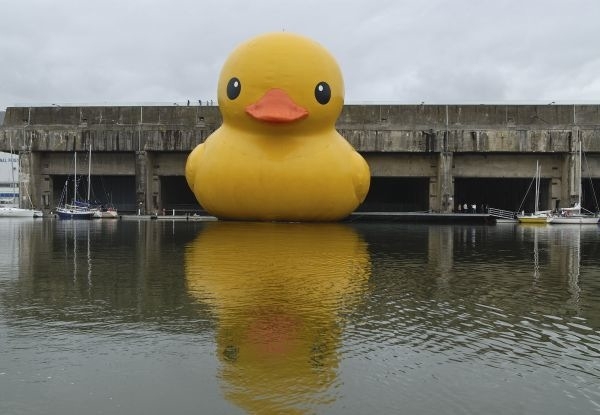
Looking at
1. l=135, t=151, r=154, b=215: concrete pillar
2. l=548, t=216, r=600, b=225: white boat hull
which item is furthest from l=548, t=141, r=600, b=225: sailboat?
l=135, t=151, r=154, b=215: concrete pillar

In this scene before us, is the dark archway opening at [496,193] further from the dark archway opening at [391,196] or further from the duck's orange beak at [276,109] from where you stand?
the duck's orange beak at [276,109]

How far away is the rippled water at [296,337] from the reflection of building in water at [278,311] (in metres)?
0.02

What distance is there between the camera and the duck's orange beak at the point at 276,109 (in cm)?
1825

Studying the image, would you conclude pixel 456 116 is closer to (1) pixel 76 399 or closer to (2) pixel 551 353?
(2) pixel 551 353

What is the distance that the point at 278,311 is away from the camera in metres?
6.49

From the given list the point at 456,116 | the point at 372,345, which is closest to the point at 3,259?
the point at 372,345

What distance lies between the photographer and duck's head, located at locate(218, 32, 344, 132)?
18.5 m

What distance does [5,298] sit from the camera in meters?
7.22

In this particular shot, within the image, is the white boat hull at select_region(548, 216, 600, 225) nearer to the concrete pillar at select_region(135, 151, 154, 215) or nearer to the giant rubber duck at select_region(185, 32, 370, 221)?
the giant rubber duck at select_region(185, 32, 370, 221)

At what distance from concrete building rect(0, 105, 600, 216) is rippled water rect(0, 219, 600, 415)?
Answer: 72.8 ft

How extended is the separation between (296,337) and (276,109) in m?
13.6

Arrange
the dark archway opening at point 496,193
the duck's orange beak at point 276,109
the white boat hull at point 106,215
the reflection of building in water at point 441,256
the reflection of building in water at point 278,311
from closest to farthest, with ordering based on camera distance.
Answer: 1. the reflection of building in water at point 278,311
2. the reflection of building in water at point 441,256
3. the duck's orange beak at point 276,109
4. the white boat hull at point 106,215
5. the dark archway opening at point 496,193

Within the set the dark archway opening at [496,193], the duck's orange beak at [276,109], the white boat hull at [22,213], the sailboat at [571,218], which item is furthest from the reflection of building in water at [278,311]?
the dark archway opening at [496,193]

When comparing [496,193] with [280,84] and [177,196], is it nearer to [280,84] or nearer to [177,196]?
[177,196]
